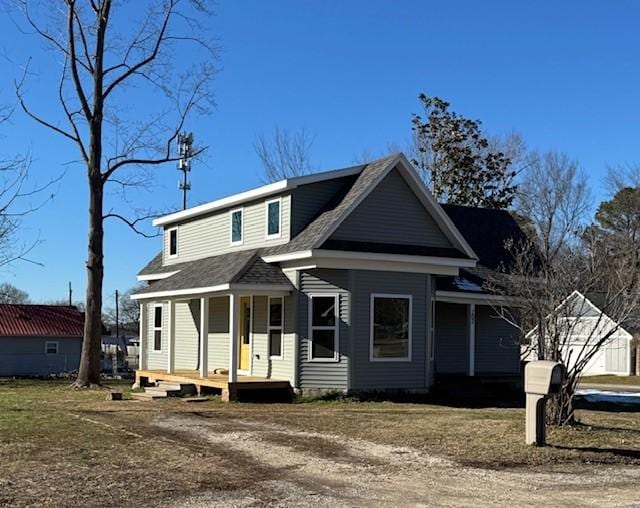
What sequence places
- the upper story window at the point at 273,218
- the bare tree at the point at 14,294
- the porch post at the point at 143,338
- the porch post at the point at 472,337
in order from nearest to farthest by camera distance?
the upper story window at the point at 273,218 → the porch post at the point at 472,337 → the porch post at the point at 143,338 → the bare tree at the point at 14,294

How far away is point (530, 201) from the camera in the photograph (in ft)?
143

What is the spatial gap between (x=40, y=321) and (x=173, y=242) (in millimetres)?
26187

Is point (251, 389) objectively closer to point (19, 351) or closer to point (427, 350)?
point (427, 350)

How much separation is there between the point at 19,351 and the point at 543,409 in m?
41.9

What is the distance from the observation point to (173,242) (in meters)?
26.8

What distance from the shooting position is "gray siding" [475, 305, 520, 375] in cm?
2388

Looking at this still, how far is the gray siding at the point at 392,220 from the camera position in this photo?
63.5 feet

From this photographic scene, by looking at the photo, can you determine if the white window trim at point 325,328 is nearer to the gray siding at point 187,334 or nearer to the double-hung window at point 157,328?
the gray siding at point 187,334

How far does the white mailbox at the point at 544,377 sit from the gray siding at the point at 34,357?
1617 inches

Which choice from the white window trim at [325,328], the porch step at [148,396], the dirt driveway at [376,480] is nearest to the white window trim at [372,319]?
the white window trim at [325,328]

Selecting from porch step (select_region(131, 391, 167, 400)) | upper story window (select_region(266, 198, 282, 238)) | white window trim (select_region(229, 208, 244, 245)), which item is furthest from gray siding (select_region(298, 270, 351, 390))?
porch step (select_region(131, 391, 167, 400))

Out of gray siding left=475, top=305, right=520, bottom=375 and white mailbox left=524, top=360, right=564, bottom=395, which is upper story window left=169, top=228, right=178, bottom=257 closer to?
gray siding left=475, top=305, right=520, bottom=375

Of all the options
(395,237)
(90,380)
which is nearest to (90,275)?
(90,380)

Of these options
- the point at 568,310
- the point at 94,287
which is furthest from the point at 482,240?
the point at 94,287
